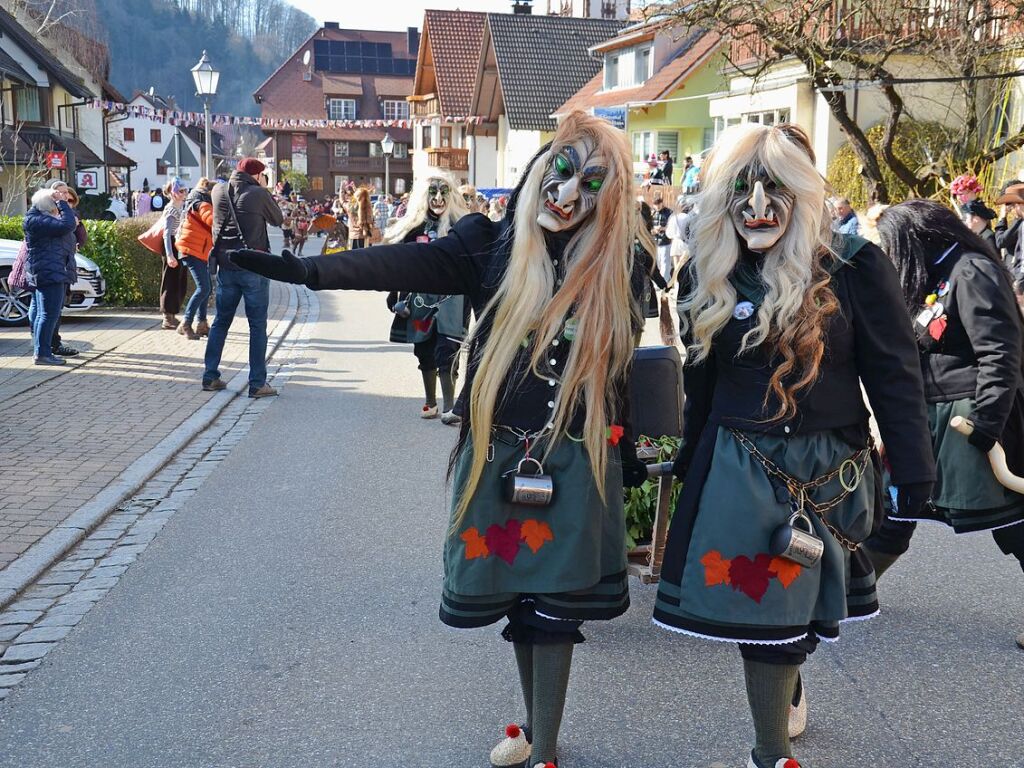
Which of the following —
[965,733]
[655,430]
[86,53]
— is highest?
[86,53]

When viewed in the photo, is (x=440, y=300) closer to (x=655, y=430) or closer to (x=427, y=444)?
(x=427, y=444)

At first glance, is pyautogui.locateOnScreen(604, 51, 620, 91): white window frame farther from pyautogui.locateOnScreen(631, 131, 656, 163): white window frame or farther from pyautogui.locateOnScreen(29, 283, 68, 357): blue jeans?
pyautogui.locateOnScreen(29, 283, 68, 357): blue jeans

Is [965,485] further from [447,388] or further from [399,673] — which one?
[447,388]

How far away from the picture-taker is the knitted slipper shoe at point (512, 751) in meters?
3.46

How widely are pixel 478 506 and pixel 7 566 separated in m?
3.09

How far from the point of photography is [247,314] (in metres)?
9.55

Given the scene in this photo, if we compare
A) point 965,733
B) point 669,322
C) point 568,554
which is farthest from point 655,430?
point 669,322

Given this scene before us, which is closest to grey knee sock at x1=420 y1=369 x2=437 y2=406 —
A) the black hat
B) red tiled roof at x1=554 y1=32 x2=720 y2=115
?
the black hat

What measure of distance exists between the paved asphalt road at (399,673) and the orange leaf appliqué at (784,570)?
0.85 meters

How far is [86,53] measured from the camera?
51125mm

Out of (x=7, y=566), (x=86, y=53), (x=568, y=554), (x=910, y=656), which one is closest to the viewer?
(x=568, y=554)

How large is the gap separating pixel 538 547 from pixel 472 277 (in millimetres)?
770

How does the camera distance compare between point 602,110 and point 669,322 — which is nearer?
point 669,322

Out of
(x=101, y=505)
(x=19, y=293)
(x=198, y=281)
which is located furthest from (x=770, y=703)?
(x=19, y=293)
